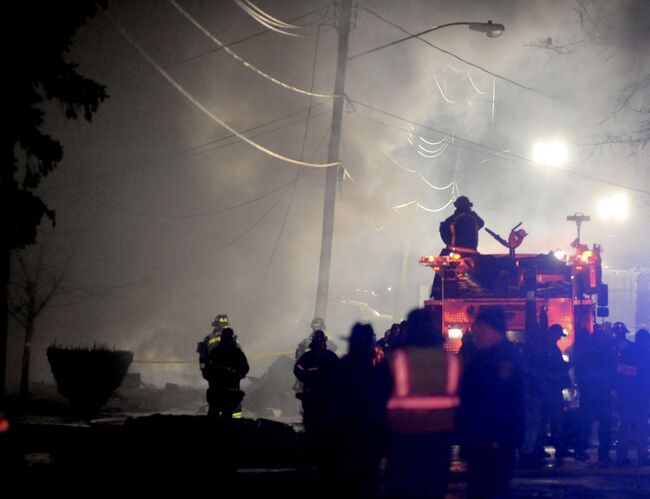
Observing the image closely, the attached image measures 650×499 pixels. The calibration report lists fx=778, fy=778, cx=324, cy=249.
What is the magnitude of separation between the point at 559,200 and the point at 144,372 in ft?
111

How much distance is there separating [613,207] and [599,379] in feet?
135

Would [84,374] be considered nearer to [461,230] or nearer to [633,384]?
[461,230]

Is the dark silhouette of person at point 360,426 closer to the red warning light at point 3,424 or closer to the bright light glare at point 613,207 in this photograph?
the red warning light at point 3,424

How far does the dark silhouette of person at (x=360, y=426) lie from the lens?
642 centimetres

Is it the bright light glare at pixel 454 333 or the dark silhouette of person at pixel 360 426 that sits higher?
the bright light glare at pixel 454 333

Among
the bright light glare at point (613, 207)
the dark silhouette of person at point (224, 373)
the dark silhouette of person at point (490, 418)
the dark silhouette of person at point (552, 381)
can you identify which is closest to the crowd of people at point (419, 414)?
the dark silhouette of person at point (490, 418)

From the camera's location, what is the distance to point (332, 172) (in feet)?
59.1

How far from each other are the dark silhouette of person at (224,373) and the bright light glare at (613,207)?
4168 centimetres

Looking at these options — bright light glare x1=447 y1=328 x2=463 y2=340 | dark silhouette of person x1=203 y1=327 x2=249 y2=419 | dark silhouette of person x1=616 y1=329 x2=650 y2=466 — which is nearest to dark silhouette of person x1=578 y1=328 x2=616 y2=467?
dark silhouette of person x1=616 y1=329 x2=650 y2=466

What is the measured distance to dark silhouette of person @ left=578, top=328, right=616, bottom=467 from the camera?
11.0 meters

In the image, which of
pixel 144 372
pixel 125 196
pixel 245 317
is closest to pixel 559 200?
pixel 245 317

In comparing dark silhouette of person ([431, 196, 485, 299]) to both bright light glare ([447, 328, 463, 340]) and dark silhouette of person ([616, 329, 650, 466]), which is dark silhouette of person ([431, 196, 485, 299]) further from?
dark silhouette of person ([616, 329, 650, 466])

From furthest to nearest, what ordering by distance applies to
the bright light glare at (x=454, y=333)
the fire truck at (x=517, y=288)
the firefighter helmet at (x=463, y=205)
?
1. the firefighter helmet at (x=463, y=205)
2. the bright light glare at (x=454, y=333)
3. the fire truck at (x=517, y=288)

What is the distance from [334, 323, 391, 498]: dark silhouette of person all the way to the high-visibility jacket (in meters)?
0.10
